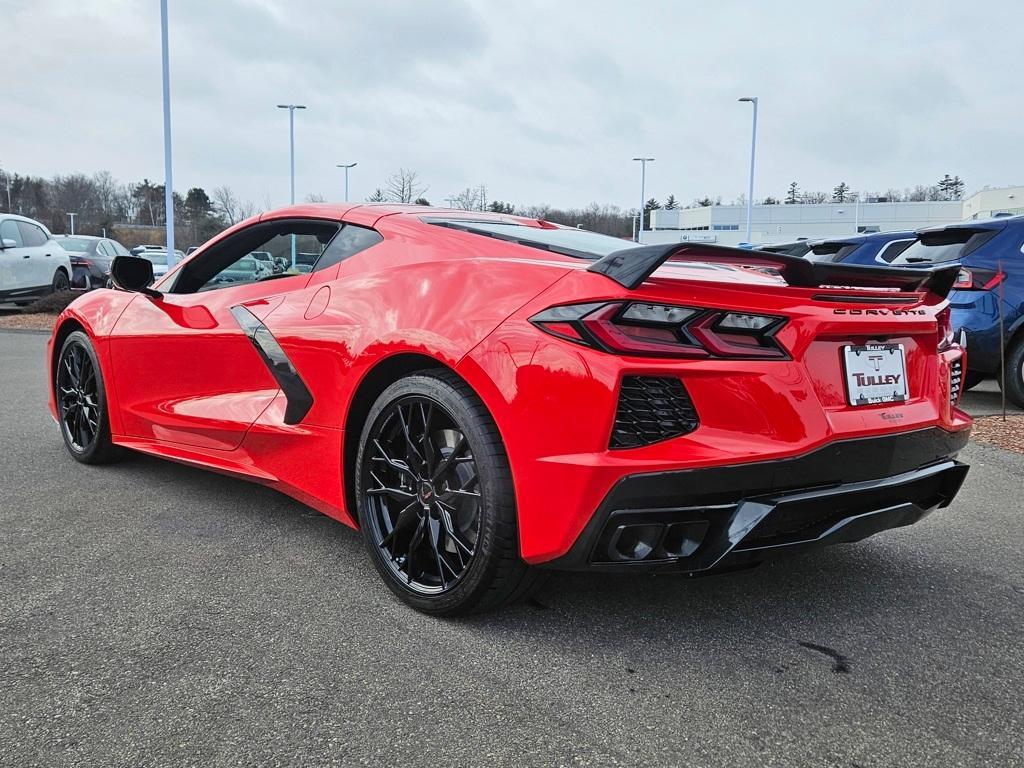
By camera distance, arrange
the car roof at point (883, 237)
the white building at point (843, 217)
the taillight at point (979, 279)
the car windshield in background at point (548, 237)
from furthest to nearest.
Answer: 1. the white building at point (843, 217)
2. the car roof at point (883, 237)
3. the taillight at point (979, 279)
4. the car windshield in background at point (548, 237)

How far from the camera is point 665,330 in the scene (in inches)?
Answer: 82.6

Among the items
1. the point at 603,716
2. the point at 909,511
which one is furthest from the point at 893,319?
the point at 603,716

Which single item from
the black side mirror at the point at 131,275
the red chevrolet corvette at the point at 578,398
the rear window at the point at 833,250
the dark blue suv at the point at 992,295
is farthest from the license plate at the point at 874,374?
the rear window at the point at 833,250

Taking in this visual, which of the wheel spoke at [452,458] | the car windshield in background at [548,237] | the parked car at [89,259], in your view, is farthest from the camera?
the parked car at [89,259]

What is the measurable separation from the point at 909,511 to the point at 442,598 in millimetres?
1421

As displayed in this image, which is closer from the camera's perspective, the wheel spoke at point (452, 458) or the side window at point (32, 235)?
the wheel spoke at point (452, 458)

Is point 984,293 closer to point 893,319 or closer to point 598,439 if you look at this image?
point 893,319

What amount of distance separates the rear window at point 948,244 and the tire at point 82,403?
6245 mm

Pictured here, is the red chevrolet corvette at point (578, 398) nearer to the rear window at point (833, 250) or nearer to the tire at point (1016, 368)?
the tire at point (1016, 368)

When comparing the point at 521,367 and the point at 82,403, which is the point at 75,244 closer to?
the point at 82,403

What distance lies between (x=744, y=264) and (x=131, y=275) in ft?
9.94

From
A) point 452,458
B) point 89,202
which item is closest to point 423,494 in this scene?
point 452,458

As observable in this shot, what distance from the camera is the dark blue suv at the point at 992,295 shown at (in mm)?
6520

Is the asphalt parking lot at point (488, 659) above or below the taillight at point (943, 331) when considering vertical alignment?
below
